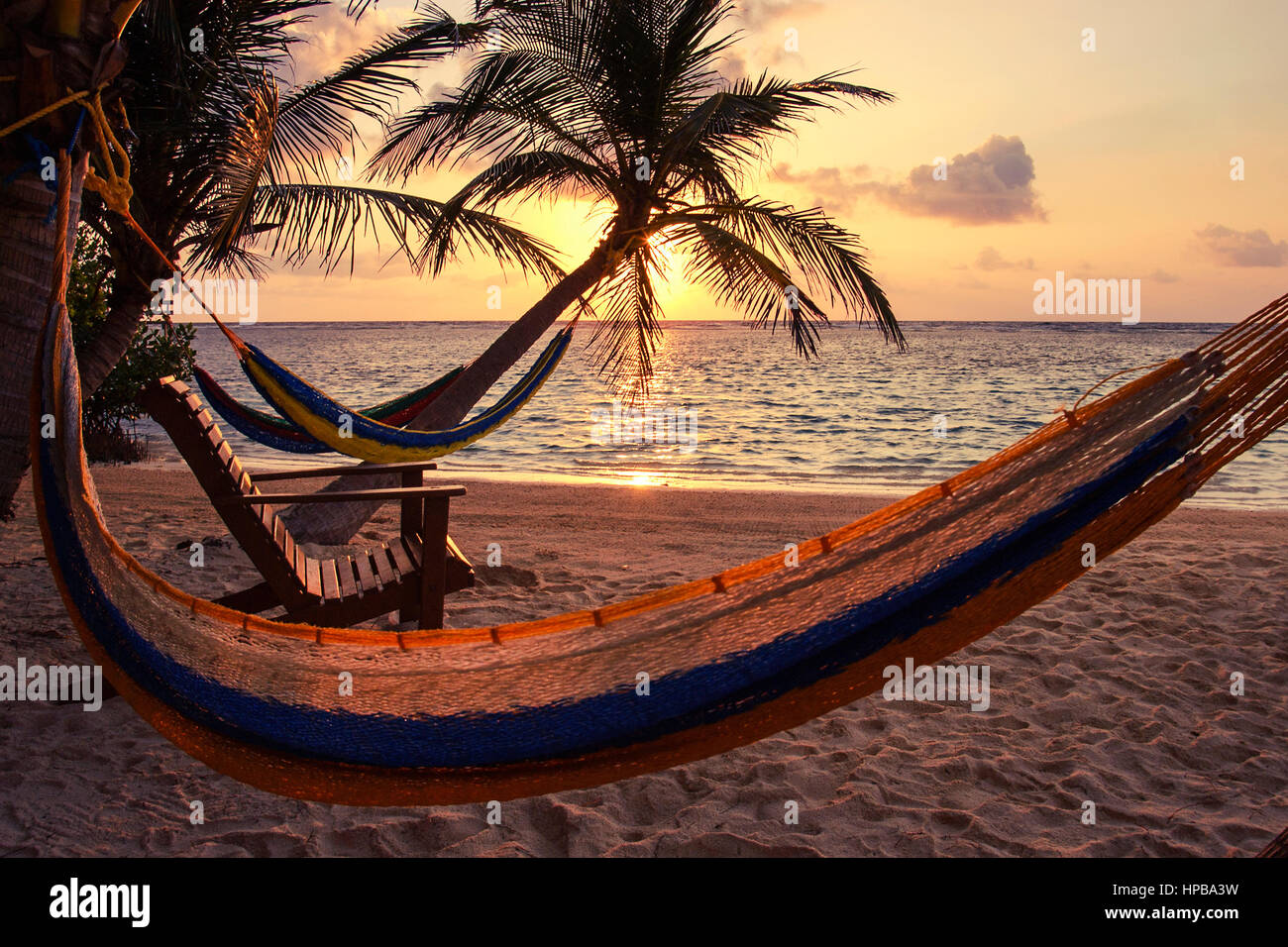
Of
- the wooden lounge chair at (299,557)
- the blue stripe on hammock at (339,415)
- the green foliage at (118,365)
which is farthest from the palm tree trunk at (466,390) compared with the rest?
the green foliage at (118,365)

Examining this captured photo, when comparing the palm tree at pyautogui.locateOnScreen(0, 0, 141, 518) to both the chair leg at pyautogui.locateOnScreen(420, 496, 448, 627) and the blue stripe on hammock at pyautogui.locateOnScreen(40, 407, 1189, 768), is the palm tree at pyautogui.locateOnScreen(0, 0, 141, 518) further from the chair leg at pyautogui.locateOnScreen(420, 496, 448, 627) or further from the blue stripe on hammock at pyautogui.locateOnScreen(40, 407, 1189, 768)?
the blue stripe on hammock at pyautogui.locateOnScreen(40, 407, 1189, 768)

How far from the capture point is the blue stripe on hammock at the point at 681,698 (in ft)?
4.17

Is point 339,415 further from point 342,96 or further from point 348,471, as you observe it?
point 342,96

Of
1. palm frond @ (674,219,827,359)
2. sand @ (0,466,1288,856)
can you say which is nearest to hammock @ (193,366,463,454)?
sand @ (0,466,1288,856)

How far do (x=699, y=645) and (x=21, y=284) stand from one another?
7.00 feet

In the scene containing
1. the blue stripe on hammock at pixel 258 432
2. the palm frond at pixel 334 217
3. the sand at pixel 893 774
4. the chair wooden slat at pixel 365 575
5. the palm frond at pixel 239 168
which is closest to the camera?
the sand at pixel 893 774

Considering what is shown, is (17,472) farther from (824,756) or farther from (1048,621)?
(1048,621)

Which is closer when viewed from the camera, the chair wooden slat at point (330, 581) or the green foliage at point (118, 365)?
the chair wooden slat at point (330, 581)

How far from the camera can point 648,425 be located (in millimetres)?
14273

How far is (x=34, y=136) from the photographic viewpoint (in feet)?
7.01

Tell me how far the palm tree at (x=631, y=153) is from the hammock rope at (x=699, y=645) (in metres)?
2.95

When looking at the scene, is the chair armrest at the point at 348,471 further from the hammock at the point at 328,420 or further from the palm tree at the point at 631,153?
the palm tree at the point at 631,153
